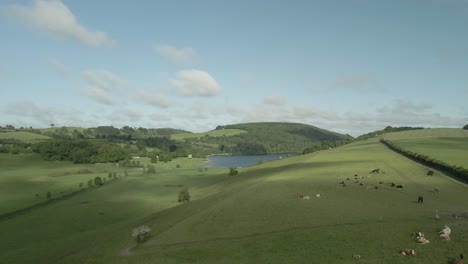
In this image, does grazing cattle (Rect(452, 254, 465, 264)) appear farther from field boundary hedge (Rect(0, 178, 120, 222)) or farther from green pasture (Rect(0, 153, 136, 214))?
green pasture (Rect(0, 153, 136, 214))

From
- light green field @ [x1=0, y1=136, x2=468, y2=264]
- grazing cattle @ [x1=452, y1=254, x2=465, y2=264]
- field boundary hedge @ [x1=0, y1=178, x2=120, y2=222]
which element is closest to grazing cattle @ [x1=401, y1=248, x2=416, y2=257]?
light green field @ [x1=0, y1=136, x2=468, y2=264]

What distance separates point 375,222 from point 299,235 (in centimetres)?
896

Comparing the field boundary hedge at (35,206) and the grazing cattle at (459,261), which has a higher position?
the grazing cattle at (459,261)

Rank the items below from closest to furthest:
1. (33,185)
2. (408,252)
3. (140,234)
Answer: (408,252) < (140,234) < (33,185)

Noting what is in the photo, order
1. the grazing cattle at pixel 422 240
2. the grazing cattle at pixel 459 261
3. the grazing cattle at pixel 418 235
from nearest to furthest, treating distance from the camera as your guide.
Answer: the grazing cattle at pixel 459 261 → the grazing cattle at pixel 422 240 → the grazing cattle at pixel 418 235

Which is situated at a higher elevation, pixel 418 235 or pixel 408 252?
pixel 418 235

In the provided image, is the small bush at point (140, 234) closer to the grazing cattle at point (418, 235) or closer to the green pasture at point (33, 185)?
the grazing cattle at point (418, 235)

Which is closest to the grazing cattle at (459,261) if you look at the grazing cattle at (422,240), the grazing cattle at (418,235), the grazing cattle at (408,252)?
the grazing cattle at (408,252)

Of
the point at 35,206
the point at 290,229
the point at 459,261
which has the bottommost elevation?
the point at 35,206

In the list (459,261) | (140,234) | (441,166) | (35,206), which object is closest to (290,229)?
(459,261)

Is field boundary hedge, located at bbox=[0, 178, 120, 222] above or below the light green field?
below

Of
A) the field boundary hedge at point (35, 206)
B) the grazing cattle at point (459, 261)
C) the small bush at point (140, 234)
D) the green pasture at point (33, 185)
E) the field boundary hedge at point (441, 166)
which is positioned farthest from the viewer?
the green pasture at point (33, 185)

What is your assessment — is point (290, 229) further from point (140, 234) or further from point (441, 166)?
point (441, 166)

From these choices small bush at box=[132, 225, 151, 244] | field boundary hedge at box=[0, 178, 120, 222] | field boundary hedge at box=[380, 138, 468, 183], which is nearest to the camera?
small bush at box=[132, 225, 151, 244]
